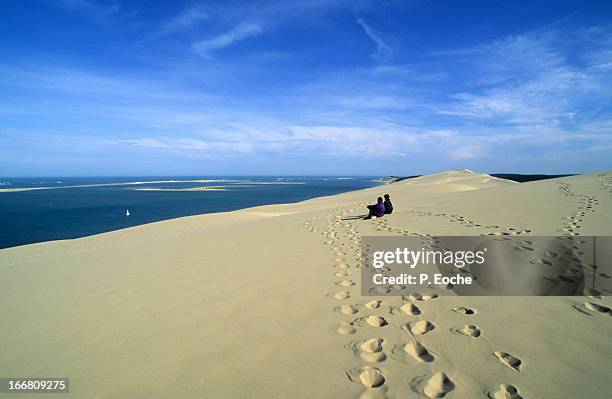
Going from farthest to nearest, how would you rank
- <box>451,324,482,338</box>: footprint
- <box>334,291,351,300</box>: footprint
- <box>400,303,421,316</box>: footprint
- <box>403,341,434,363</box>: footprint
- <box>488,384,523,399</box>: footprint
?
<box>334,291,351,300</box>: footprint, <box>400,303,421,316</box>: footprint, <box>451,324,482,338</box>: footprint, <box>403,341,434,363</box>: footprint, <box>488,384,523,399</box>: footprint

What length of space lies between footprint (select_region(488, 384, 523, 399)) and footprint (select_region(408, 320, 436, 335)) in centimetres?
88

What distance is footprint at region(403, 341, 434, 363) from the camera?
2.67m

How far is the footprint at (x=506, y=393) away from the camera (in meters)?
2.19

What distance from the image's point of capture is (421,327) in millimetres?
3205

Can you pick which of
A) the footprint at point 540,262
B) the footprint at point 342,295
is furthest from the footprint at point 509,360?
the footprint at point 540,262

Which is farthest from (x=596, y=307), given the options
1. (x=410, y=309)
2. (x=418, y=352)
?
(x=418, y=352)

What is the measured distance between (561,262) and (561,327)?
7.32 feet

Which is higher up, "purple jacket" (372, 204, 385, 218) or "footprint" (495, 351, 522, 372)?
"purple jacket" (372, 204, 385, 218)

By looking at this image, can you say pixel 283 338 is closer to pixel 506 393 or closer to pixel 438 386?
pixel 438 386

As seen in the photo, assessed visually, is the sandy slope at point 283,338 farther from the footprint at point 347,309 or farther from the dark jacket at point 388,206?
the dark jacket at point 388,206

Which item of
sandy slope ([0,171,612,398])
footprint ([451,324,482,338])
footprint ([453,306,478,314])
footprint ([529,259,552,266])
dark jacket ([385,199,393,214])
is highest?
dark jacket ([385,199,393,214])

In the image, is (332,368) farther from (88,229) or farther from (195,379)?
(88,229)

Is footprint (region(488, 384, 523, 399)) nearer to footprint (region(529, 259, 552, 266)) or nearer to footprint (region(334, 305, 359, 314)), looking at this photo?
footprint (region(334, 305, 359, 314))

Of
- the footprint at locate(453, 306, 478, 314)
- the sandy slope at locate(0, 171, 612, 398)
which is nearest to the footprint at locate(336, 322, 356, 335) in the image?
the sandy slope at locate(0, 171, 612, 398)
